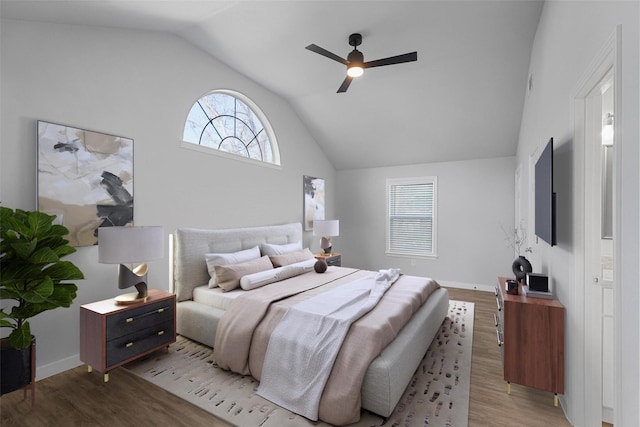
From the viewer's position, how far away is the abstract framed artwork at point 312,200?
5.64 meters

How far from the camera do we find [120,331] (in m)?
2.42

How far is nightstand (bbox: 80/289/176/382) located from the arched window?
1999 millimetres

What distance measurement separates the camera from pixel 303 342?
220 centimetres

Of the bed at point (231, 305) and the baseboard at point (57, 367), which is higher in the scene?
the bed at point (231, 305)

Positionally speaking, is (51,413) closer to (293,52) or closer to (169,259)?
(169,259)

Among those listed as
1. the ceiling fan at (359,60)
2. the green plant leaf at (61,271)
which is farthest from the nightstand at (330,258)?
the green plant leaf at (61,271)

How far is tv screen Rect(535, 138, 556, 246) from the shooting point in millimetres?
2029

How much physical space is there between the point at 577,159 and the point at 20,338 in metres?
3.83

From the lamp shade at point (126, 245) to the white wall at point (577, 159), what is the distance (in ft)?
9.75

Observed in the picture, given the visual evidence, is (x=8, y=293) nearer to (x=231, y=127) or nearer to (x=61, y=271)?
(x=61, y=271)

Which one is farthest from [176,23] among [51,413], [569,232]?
[569,232]

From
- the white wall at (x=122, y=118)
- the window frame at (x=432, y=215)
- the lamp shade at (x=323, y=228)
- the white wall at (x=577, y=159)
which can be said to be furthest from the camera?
the window frame at (x=432, y=215)

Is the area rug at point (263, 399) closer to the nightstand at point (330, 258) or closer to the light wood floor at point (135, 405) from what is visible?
the light wood floor at point (135, 405)

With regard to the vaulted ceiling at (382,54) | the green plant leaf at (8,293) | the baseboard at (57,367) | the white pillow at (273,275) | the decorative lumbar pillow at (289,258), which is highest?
the vaulted ceiling at (382,54)
